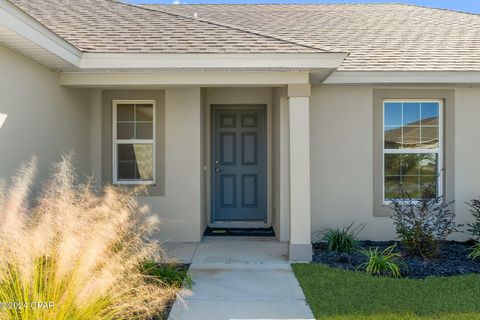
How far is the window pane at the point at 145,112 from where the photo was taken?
7.84 meters

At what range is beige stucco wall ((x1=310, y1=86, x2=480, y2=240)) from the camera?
7.63 m

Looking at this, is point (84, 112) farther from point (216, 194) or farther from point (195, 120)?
point (216, 194)

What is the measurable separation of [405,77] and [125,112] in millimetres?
5141

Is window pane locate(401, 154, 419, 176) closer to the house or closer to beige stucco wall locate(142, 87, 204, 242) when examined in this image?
the house

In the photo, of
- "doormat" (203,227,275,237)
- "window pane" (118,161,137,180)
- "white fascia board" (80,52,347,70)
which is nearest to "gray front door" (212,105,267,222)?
"doormat" (203,227,275,237)

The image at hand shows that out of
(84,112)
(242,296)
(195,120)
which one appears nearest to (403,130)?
(195,120)

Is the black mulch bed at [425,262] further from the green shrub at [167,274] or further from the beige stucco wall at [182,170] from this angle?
the beige stucco wall at [182,170]

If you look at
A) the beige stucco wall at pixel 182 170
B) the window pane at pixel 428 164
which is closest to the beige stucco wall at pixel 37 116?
the beige stucco wall at pixel 182 170

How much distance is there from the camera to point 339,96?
768cm

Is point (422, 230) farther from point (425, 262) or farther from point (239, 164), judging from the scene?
point (239, 164)

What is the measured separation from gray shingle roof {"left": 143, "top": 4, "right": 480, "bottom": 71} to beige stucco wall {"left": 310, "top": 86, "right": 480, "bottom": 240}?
0.73 metres

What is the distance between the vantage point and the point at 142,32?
6430 mm

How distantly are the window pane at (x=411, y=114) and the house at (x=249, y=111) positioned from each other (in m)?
0.04

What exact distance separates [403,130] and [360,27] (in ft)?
10.3
